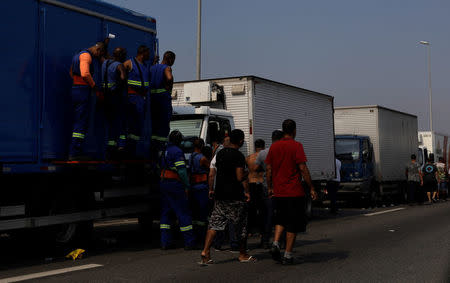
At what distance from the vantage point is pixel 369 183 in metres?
20.1

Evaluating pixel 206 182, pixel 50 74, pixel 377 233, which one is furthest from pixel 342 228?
pixel 50 74

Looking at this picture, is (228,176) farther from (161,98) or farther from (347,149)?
(347,149)

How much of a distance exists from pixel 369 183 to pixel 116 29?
13.3m

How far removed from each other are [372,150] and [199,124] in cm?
1177

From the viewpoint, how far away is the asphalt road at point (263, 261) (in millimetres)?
6746

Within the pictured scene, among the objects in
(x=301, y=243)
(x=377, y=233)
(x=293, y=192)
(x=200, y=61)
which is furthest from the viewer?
(x=200, y=61)

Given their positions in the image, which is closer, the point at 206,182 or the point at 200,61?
the point at 206,182

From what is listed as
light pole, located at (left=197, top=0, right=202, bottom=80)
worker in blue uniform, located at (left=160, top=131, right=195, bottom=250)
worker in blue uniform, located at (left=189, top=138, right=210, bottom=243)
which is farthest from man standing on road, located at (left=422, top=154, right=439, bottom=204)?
worker in blue uniform, located at (left=160, top=131, right=195, bottom=250)

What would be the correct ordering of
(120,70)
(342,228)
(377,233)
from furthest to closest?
(342,228), (377,233), (120,70)

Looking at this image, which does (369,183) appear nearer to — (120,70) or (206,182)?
(206,182)

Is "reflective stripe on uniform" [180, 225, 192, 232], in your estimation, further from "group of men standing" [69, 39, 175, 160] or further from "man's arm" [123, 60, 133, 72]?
"man's arm" [123, 60, 133, 72]

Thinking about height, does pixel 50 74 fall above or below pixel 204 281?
above

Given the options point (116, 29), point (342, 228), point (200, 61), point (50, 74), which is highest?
point (200, 61)

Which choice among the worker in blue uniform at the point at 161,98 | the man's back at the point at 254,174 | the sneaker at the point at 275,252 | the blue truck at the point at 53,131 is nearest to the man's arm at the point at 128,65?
the blue truck at the point at 53,131
